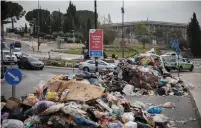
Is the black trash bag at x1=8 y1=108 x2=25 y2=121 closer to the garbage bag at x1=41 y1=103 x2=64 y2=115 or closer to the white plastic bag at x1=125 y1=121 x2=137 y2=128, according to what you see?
the garbage bag at x1=41 y1=103 x2=64 y2=115

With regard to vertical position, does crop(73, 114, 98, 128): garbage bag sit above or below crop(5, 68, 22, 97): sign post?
below

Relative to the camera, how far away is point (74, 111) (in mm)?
7383

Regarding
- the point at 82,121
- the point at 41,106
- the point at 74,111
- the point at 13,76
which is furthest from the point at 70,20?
the point at 82,121

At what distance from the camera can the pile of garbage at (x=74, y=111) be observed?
7.35 metres

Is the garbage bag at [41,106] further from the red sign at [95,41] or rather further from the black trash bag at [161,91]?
the black trash bag at [161,91]

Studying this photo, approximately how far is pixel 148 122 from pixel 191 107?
3890mm

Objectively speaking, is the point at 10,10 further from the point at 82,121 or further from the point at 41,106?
the point at 82,121

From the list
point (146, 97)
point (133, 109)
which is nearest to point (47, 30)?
point (146, 97)

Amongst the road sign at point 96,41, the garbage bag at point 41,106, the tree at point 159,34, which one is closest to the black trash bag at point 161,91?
the road sign at point 96,41

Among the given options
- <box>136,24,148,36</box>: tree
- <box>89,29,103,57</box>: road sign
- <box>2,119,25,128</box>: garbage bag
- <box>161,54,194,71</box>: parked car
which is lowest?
<box>161,54,194,71</box>: parked car

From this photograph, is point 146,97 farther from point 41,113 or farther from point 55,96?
point 41,113

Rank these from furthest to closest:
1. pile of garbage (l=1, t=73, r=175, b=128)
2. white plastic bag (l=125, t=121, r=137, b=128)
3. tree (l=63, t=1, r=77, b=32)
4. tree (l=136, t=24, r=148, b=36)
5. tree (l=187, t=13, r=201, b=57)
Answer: tree (l=63, t=1, r=77, b=32) < tree (l=136, t=24, r=148, b=36) < tree (l=187, t=13, r=201, b=57) < white plastic bag (l=125, t=121, r=137, b=128) < pile of garbage (l=1, t=73, r=175, b=128)

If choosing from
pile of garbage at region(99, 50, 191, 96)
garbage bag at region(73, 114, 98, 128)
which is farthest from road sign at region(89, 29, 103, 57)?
garbage bag at region(73, 114, 98, 128)

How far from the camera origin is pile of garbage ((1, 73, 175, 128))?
7.35 meters
